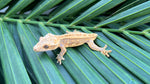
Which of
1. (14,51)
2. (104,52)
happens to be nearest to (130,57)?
(104,52)

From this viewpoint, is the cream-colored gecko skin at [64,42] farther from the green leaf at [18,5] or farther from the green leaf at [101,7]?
the green leaf at [18,5]

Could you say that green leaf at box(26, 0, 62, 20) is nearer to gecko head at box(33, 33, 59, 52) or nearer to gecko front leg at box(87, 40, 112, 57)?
gecko head at box(33, 33, 59, 52)

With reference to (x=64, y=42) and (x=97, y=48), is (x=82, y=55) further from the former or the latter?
(x=64, y=42)

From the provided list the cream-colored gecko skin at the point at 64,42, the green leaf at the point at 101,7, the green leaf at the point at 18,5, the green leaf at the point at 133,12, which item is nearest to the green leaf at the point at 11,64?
the cream-colored gecko skin at the point at 64,42

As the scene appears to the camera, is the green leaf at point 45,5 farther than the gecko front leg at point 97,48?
Yes

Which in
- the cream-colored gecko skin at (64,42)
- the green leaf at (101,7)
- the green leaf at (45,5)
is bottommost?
the cream-colored gecko skin at (64,42)

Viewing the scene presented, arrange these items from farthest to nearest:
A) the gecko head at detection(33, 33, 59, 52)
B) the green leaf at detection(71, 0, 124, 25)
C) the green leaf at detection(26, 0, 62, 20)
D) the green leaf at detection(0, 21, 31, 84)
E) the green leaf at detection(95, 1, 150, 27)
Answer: the green leaf at detection(26, 0, 62, 20), the green leaf at detection(71, 0, 124, 25), the green leaf at detection(95, 1, 150, 27), the gecko head at detection(33, 33, 59, 52), the green leaf at detection(0, 21, 31, 84)

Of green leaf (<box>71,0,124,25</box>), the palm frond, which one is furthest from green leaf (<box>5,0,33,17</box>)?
green leaf (<box>71,0,124,25</box>)

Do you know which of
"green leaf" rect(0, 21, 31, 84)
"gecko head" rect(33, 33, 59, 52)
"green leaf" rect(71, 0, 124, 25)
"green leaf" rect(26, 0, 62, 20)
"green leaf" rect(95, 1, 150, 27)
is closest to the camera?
"green leaf" rect(0, 21, 31, 84)

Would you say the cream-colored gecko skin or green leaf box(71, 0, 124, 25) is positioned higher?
green leaf box(71, 0, 124, 25)
